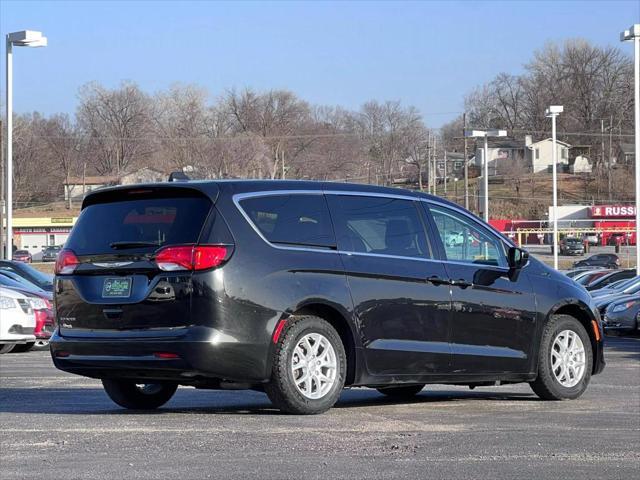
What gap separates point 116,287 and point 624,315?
730 inches

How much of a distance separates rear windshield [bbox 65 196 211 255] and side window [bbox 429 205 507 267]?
7.65 ft

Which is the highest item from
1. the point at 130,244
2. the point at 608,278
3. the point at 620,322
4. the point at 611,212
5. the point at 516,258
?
the point at 611,212

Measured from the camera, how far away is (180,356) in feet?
27.3

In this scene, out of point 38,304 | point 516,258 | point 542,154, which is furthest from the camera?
point 542,154

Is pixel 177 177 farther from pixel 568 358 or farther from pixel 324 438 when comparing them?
pixel 568 358

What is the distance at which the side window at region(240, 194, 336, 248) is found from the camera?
28.7ft

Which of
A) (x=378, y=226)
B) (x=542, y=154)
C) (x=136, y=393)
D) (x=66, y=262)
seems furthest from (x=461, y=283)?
(x=542, y=154)

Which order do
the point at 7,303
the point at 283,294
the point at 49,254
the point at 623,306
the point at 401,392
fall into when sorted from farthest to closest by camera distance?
the point at 49,254 < the point at 623,306 < the point at 7,303 < the point at 401,392 < the point at 283,294

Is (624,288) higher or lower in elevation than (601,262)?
lower

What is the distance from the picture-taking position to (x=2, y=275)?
21281mm

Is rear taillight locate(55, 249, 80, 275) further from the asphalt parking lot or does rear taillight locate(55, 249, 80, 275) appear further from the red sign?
the red sign

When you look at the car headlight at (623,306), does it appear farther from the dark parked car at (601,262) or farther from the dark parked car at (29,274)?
the dark parked car at (601,262)

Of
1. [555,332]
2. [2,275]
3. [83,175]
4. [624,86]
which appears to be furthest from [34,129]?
[555,332]

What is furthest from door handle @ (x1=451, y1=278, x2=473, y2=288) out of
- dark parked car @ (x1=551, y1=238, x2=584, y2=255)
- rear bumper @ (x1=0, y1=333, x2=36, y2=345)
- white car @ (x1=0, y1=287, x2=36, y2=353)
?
dark parked car @ (x1=551, y1=238, x2=584, y2=255)
